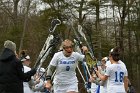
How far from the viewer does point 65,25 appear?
4391 cm

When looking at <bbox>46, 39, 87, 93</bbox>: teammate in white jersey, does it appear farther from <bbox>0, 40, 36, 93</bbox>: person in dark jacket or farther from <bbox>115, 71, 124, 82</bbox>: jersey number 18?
<bbox>0, 40, 36, 93</bbox>: person in dark jacket

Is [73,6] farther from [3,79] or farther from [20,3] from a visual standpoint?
[3,79]

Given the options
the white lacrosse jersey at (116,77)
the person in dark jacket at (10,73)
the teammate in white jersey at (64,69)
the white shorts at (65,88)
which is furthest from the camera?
the white shorts at (65,88)

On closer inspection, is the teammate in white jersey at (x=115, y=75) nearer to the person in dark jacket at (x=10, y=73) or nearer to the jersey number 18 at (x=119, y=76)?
the jersey number 18 at (x=119, y=76)

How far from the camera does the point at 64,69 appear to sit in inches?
462

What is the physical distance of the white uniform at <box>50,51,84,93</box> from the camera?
38.3ft

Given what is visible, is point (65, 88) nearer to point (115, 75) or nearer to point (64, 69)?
point (64, 69)

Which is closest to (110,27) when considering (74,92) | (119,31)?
(119,31)

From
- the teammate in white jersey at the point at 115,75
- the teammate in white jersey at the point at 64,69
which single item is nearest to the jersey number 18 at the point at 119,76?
the teammate in white jersey at the point at 115,75

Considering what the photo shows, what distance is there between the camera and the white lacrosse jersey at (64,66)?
38.3 ft

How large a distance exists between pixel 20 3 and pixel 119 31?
35.5ft

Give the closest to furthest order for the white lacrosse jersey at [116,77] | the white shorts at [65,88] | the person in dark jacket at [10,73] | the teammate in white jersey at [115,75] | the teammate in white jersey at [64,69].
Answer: the person in dark jacket at [10,73] → the teammate in white jersey at [115,75] → the white lacrosse jersey at [116,77] → the teammate in white jersey at [64,69] → the white shorts at [65,88]

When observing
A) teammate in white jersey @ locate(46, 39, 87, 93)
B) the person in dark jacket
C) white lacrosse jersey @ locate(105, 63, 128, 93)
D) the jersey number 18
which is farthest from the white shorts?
the person in dark jacket

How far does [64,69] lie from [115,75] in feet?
4.06
